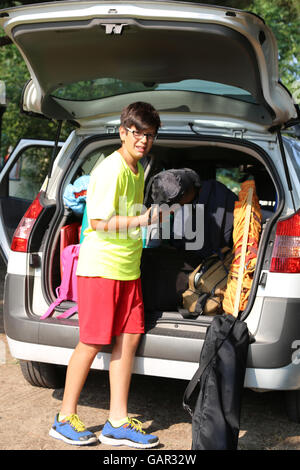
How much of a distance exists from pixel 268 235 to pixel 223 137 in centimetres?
74

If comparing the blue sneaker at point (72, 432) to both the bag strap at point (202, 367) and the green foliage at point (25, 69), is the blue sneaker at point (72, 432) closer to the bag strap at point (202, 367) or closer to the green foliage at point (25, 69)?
the bag strap at point (202, 367)

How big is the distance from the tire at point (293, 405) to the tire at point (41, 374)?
1.41m

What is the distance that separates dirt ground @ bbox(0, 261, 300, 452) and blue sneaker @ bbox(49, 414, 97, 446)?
4cm

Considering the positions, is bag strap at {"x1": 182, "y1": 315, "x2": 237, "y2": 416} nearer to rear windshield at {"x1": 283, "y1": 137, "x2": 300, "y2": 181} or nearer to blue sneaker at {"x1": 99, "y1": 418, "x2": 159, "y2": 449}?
blue sneaker at {"x1": 99, "y1": 418, "x2": 159, "y2": 449}

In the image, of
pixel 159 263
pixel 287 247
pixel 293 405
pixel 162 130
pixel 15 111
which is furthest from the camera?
pixel 15 111

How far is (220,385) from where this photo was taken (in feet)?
9.64

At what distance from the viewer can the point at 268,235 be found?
3287mm

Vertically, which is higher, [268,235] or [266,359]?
[268,235]

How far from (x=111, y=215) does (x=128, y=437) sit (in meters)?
1.12

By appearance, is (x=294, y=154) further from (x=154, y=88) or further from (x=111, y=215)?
(x=111, y=215)

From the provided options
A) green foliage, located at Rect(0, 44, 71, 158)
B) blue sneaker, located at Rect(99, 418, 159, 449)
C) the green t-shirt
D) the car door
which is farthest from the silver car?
green foliage, located at Rect(0, 44, 71, 158)

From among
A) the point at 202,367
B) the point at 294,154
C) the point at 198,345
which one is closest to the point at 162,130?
the point at 294,154
